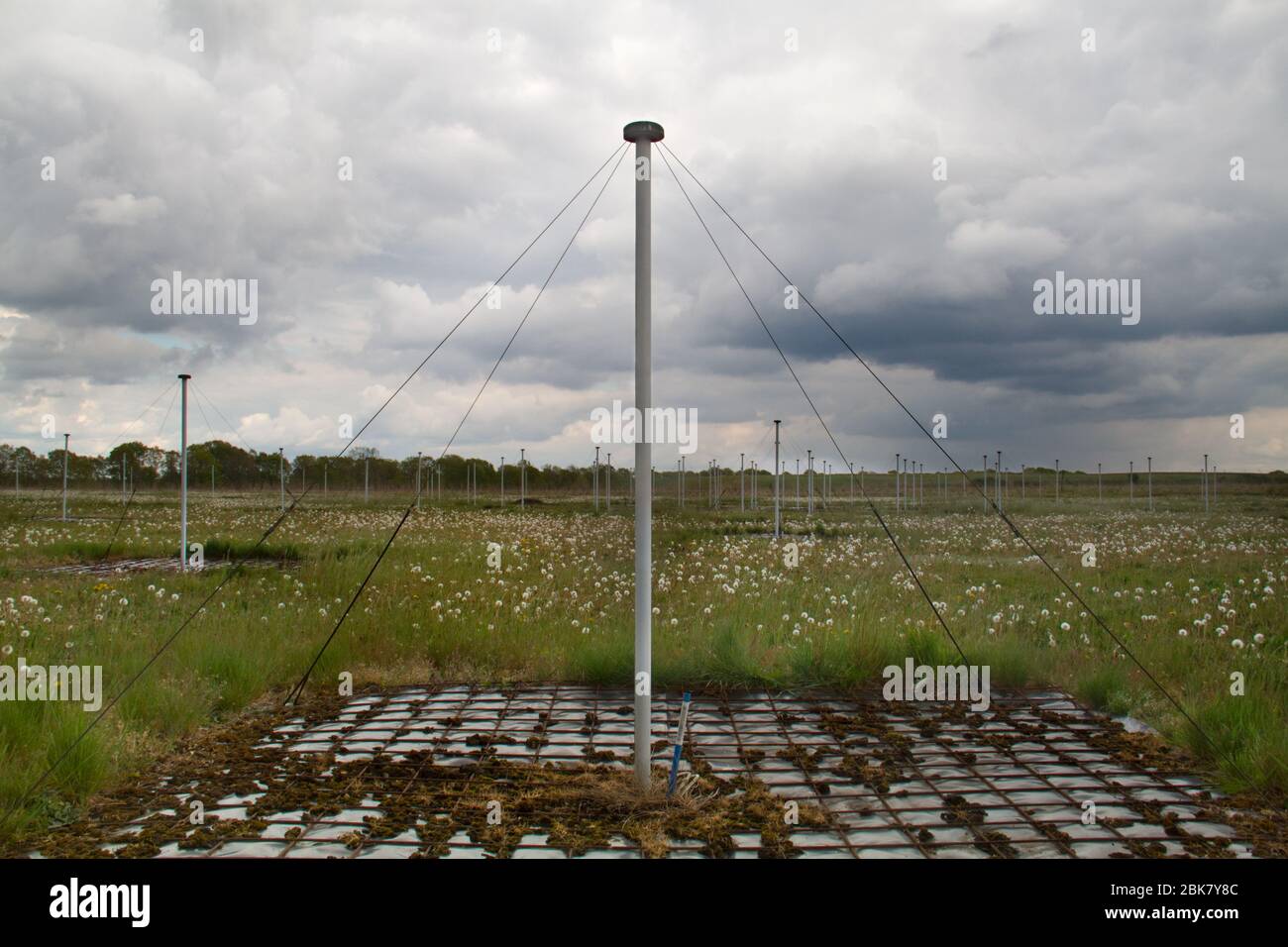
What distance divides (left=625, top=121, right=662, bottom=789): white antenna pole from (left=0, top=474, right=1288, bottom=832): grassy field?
2.92m

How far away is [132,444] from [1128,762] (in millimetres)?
37458

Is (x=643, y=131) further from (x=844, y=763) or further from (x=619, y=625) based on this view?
(x=619, y=625)

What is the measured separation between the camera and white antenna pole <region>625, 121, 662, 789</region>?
15.4 feet

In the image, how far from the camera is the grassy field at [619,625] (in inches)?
240

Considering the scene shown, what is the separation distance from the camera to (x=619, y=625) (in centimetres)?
905

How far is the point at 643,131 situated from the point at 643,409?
164 centimetres

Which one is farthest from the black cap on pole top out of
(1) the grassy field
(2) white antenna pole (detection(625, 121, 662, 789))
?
(1) the grassy field

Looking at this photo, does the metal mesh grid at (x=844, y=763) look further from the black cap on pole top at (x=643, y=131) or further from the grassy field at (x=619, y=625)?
the black cap on pole top at (x=643, y=131)

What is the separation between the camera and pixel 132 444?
33875 mm

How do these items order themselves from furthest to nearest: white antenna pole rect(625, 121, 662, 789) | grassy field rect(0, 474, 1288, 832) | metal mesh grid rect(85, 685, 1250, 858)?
grassy field rect(0, 474, 1288, 832), white antenna pole rect(625, 121, 662, 789), metal mesh grid rect(85, 685, 1250, 858)

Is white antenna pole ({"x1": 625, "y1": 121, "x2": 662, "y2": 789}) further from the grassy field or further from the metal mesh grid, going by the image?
the grassy field

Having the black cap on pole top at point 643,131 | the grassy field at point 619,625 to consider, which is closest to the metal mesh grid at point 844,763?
the grassy field at point 619,625

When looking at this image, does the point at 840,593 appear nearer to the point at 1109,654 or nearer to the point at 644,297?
the point at 1109,654

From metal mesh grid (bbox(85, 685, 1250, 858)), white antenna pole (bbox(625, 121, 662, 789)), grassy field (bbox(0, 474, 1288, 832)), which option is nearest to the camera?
metal mesh grid (bbox(85, 685, 1250, 858))
